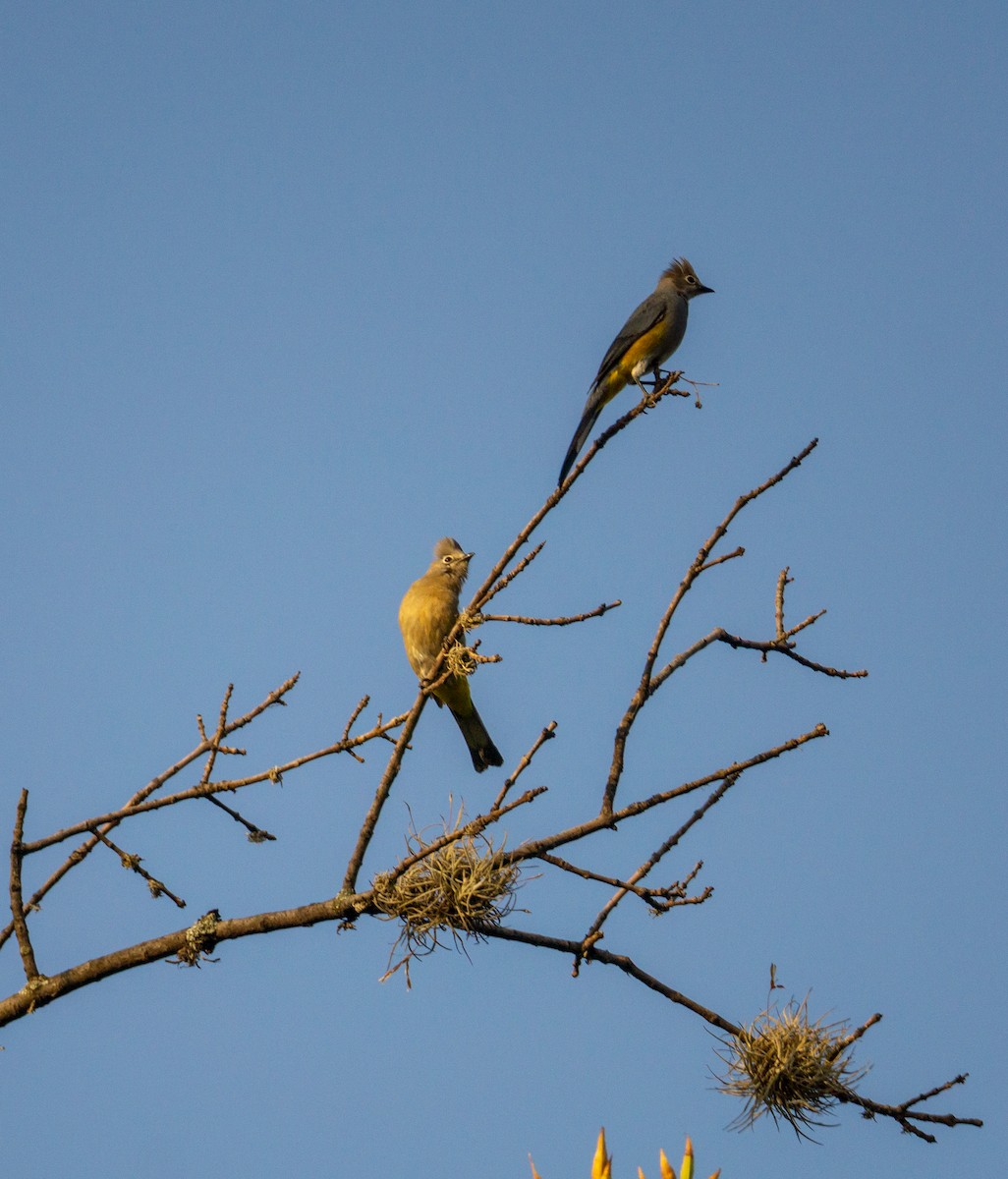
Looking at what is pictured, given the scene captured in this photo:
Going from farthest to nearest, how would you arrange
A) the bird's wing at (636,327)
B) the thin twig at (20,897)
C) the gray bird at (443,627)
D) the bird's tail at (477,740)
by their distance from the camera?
the bird's wing at (636,327)
the bird's tail at (477,740)
the gray bird at (443,627)
the thin twig at (20,897)

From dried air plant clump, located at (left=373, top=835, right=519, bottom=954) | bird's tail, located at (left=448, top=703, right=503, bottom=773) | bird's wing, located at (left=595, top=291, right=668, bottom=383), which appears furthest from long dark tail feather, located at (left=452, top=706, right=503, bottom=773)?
dried air plant clump, located at (left=373, top=835, right=519, bottom=954)

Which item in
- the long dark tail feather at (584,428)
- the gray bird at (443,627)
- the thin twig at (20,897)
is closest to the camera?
the thin twig at (20,897)

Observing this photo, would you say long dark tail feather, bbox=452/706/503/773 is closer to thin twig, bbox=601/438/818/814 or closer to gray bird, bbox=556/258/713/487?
gray bird, bbox=556/258/713/487

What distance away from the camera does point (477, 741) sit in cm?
789

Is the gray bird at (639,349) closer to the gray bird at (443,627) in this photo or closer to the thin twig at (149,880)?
the gray bird at (443,627)

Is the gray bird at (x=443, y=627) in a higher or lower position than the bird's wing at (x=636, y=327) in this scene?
lower

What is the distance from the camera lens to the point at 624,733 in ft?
13.0

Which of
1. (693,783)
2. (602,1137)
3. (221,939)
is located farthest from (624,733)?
(602,1137)

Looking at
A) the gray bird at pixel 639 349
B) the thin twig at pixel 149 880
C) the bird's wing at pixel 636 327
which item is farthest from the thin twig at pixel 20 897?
the bird's wing at pixel 636 327

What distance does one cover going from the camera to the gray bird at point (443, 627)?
7.45 m

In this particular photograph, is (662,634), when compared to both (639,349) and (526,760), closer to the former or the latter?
(526,760)

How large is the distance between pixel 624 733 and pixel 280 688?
3.43 feet

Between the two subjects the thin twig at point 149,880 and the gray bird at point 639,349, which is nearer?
the thin twig at point 149,880

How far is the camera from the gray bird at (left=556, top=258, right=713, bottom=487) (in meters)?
7.98
